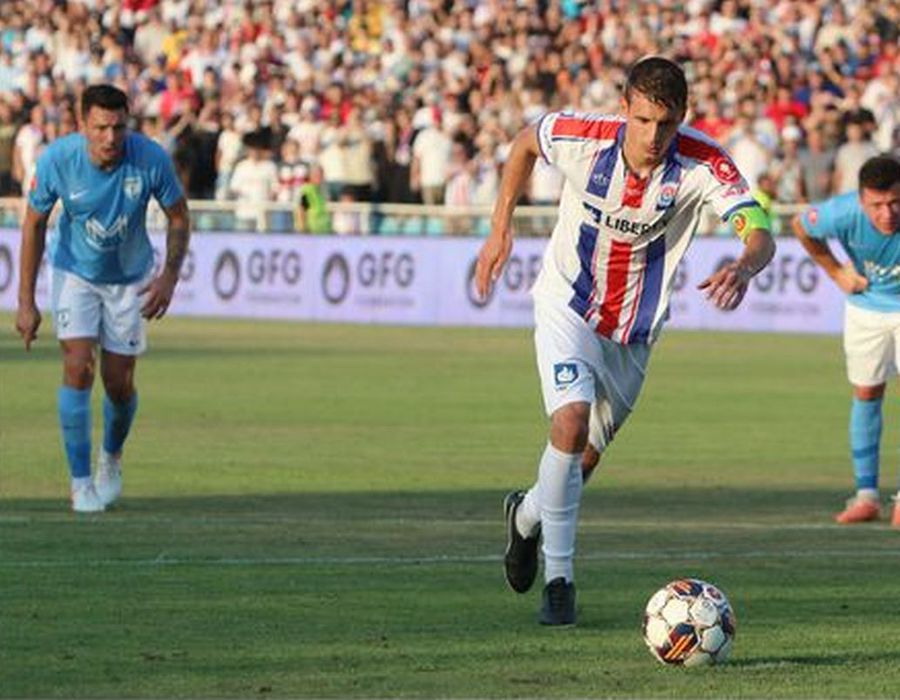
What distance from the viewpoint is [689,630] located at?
9.87 m

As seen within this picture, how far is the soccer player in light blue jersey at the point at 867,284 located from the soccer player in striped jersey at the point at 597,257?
3913 mm

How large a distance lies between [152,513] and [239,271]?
927 inches

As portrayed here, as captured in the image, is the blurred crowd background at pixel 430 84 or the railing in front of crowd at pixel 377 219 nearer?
the blurred crowd background at pixel 430 84

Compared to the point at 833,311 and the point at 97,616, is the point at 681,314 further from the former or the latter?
the point at 97,616

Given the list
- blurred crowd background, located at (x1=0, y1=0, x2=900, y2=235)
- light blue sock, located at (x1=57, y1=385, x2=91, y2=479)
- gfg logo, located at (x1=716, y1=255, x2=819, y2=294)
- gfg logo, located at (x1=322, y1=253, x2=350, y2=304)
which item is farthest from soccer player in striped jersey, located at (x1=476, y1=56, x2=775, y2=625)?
gfg logo, located at (x1=322, y1=253, x2=350, y2=304)

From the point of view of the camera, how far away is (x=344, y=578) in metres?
12.3

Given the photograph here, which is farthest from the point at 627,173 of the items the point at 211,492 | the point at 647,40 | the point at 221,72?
the point at 221,72

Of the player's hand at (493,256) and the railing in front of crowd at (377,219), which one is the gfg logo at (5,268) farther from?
the player's hand at (493,256)

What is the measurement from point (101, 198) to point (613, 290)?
16.1 ft

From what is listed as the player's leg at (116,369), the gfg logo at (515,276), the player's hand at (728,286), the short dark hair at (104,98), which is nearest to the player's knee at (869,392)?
the player's leg at (116,369)

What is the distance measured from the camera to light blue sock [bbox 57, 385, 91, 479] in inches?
623

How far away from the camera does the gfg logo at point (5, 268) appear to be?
130ft

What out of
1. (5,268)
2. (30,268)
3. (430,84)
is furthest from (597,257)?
(430,84)

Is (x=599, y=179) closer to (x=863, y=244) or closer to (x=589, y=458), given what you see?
(x=589, y=458)
